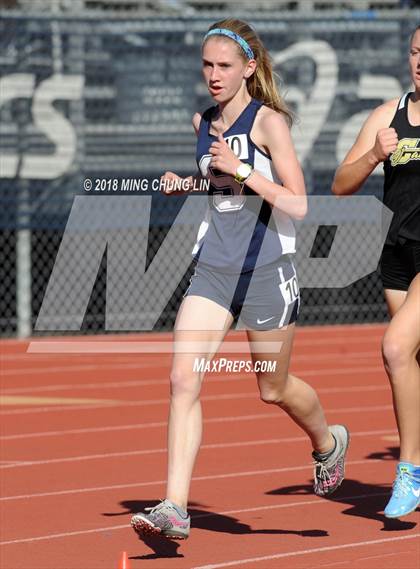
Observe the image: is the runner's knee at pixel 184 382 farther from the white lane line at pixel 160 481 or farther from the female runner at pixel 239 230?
the white lane line at pixel 160 481

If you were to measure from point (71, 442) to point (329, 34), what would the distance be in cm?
739

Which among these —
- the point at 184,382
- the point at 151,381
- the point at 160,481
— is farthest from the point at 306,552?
the point at 151,381

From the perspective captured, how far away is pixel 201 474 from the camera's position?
7.99 meters

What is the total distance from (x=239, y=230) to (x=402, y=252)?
2.73ft

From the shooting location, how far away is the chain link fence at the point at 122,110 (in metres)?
14.2

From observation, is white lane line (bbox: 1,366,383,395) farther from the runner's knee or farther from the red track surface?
the runner's knee

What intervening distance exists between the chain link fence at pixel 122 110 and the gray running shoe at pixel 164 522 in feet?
28.9

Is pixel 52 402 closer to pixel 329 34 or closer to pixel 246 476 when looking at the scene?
pixel 246 476

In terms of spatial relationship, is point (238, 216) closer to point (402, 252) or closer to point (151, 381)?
point (402, 252)

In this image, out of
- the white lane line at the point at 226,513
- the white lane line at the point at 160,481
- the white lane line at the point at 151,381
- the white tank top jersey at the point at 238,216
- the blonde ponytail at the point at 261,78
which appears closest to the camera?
the white tank top jersey at the point at 238,216

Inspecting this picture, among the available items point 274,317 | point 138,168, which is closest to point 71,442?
point 274,317

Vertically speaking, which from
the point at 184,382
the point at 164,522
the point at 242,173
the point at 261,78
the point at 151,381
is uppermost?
the point at 261,78

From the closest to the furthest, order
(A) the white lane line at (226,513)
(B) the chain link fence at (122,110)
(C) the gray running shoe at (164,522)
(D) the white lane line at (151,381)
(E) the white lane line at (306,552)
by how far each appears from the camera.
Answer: (C) the gray running shoe at (164,522) < (E) the white lane line at (306,552) < (A) the white lane line at (226,513) < (D) the white lane line at (151,381) < (B) the chain link fence at (122,110)

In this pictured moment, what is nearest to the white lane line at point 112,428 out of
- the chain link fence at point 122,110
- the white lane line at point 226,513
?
the white lane line at point 226,513
